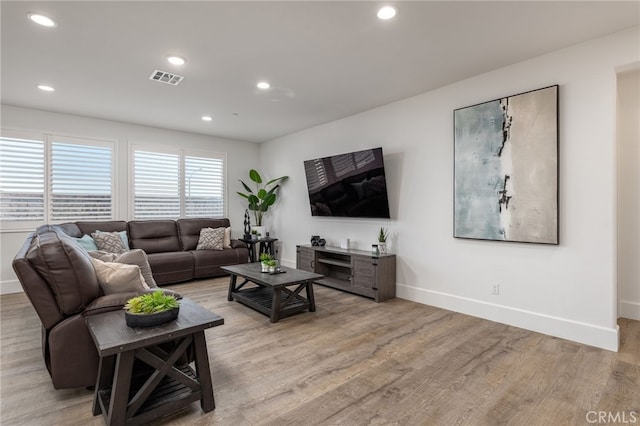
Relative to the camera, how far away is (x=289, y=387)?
2160 mm

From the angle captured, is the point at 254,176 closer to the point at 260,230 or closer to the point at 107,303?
the point at 260,230

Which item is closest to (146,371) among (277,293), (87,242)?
(277,293)

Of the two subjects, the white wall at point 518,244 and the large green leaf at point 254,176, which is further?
the large green leaf at point 254,176

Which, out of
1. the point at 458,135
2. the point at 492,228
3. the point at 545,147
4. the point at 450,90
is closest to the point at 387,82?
the point at 450,90

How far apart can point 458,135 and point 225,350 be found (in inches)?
130

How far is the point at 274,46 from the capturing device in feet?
9.37

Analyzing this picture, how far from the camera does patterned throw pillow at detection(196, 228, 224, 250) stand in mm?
5617

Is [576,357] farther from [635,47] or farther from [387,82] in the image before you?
[387,82]

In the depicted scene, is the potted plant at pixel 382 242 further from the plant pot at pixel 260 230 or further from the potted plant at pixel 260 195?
the plant pot at pixel 260 230

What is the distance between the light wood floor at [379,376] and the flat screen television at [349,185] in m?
1.70

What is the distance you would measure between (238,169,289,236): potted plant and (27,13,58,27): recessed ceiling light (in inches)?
161

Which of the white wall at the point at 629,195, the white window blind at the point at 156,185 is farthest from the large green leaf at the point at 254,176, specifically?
the white wall at the point at 629,195

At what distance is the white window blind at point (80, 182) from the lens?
15.9 ft

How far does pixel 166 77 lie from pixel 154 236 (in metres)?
2.97
